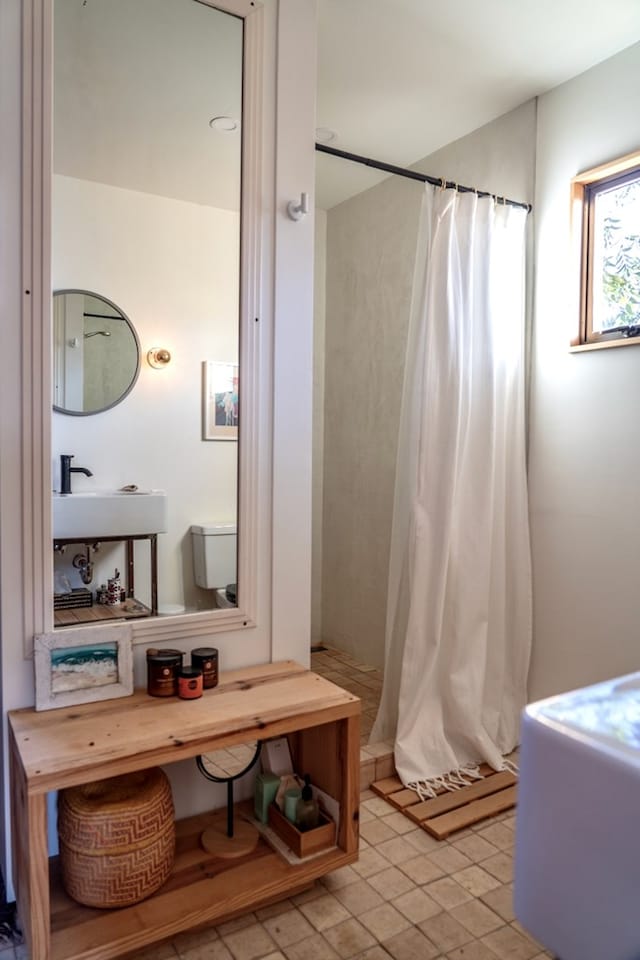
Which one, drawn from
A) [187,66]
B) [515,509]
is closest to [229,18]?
[187,66]

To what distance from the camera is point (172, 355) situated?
5.82 ft

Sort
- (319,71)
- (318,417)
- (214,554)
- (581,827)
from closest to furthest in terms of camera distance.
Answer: (581,827) < (214,554) < (319,71) < (318,417)

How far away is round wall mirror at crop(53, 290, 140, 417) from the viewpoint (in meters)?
1.58

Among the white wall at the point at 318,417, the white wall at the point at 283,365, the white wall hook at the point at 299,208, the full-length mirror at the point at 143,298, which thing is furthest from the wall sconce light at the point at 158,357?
the white wall at the point at 318,417

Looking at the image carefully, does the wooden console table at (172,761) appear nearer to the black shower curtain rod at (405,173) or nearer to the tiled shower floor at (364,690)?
the tiled shower floor at (364,690)

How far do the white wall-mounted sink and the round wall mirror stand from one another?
0.73 ft

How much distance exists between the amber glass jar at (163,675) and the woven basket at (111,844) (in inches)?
8.7

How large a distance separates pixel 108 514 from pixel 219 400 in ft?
1.42

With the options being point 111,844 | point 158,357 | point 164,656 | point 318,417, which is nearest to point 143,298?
point 158,357

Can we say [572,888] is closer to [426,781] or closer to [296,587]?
[296,587]

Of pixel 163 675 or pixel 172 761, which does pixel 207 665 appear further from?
pixel 172 761

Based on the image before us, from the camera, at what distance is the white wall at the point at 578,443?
2.14 meters

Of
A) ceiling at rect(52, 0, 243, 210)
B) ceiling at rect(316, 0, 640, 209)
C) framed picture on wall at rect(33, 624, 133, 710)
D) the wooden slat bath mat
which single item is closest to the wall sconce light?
ceiling at rect(52, 0, 243, 210)

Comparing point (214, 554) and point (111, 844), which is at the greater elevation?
point (214, 554)
